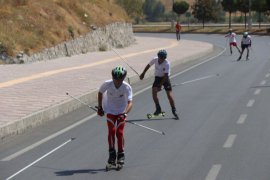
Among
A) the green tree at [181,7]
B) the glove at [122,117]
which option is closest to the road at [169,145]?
the glove at [122,117]

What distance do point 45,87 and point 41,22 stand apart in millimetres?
19620

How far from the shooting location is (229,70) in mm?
29344

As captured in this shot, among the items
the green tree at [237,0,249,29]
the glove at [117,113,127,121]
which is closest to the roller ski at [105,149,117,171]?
the glove at [117,113,127,121]

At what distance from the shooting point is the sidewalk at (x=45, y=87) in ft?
45.8

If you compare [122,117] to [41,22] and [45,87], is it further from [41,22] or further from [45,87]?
[41,22]

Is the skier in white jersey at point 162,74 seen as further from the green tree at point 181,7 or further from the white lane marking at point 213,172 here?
the green tree at point 181,7

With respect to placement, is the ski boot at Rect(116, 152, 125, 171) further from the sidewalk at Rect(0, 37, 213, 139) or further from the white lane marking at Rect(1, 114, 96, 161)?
the sidewalk at Rect(0, 37, 213, 139)

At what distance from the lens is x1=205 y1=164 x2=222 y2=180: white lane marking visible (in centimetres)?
884

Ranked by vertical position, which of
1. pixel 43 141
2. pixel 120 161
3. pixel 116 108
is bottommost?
pixel 43 141

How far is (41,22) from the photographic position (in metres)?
39.5

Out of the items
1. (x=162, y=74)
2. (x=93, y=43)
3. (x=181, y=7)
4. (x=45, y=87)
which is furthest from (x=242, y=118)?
(x=181, y=7)

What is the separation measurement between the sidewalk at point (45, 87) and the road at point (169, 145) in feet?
1.11

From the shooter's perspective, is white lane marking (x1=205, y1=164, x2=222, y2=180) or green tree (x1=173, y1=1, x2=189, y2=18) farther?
green tree (x1=173, y1=1, x2=189, y2=18)

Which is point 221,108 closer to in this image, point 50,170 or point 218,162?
point 218,162
